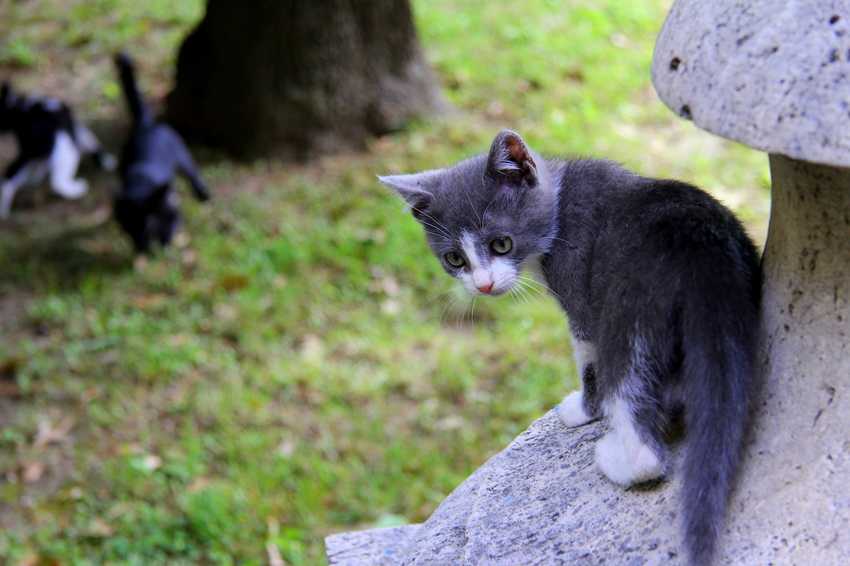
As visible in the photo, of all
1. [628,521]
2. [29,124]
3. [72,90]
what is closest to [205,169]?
[29,124]

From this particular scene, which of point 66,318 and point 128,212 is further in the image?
point 128,212

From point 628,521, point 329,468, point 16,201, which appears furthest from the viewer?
point 16,201

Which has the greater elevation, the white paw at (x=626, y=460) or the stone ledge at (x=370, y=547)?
the white paw at (x=626, y=460)

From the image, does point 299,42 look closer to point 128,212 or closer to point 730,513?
point 128,212

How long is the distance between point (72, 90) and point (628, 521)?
26.9 feet

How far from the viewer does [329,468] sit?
4.14 m

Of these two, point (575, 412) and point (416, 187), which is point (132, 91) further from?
point (575, 412)

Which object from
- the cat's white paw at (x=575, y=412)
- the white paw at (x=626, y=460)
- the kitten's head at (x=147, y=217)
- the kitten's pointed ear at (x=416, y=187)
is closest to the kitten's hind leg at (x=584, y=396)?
the cat's white paw at (x=575, y=412)

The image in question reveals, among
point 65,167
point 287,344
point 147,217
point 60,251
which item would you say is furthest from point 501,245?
point 65,167

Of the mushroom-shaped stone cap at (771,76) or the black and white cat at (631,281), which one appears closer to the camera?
the mushroom-shaped stone cap at (771,76)

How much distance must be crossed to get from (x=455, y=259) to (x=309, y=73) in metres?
4.68

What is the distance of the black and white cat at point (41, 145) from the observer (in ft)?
22.8

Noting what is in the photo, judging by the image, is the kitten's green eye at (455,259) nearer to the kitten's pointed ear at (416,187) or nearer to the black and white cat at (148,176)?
the kitten's pointed ear at (416,187)

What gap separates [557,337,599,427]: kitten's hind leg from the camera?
229 centimetres
